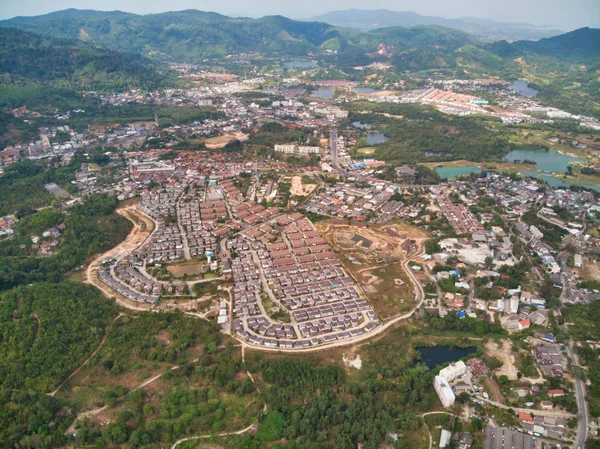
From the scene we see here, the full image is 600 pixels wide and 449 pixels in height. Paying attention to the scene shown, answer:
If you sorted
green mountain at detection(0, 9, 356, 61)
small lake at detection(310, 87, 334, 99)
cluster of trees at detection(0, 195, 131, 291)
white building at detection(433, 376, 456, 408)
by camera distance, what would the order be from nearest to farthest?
white building at detection(433, 376, 456, 408) < cluster of trees at detection(0, 195, 131, 291) < small lake at detection(310, 87, 334, 99) < green mountain at detection(0, 9, 356, 61)

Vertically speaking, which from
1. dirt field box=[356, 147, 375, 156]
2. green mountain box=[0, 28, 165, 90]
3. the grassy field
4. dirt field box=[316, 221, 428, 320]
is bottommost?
dirt field box=[316, 221, 428, 320]

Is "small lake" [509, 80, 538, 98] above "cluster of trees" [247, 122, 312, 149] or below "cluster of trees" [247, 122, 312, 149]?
above

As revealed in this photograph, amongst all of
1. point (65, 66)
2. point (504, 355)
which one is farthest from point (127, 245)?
point (65, 66)

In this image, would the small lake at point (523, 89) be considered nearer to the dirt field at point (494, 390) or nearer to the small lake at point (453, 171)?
the small lake at point (453, 171)

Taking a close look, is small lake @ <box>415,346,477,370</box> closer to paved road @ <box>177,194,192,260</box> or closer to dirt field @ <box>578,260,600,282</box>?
dirt field @ <box>578,260,600,282</box>

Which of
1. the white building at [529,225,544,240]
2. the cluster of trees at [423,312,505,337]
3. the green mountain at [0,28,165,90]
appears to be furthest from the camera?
the green mountain at [0,28,165,90]

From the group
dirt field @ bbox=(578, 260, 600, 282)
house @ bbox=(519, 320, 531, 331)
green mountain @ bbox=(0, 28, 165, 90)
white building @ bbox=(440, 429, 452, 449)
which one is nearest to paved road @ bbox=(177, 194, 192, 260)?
white building @ bbox=(440, 429, 452, 449)
